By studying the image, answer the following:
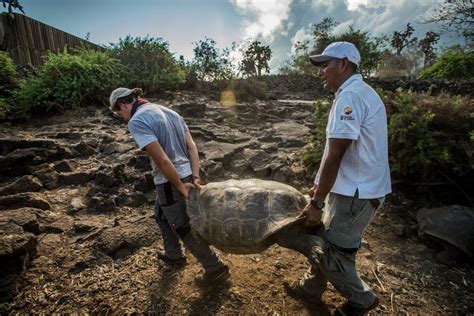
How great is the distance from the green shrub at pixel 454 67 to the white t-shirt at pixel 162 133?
16.7 metres

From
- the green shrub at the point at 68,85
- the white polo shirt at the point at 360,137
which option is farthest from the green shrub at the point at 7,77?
the white polo shirt at the point at 360,137

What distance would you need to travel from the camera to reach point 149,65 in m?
11.2

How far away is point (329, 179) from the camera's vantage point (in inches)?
84.4

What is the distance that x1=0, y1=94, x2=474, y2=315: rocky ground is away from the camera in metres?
2.81

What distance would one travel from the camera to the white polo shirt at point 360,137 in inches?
81.4

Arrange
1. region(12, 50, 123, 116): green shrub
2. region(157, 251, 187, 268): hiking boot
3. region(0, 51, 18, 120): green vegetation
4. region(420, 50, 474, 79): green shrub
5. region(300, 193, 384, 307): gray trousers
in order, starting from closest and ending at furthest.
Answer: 1. region(300, 193, 384, 307): gray trousers
2. region(157, 251, 187, 268): hiking boot
3. region(12, 50, 123, 116): green shrub
4. region(0, 51, 18, 120): green vegetation
5. region(420, 50, 474, 79): green shrub

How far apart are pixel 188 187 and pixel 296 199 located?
3.40 feet

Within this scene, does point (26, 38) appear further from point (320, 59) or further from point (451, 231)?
point (451, 231)

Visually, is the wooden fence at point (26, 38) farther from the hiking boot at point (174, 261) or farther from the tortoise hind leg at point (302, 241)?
the tortoise hind leg at point (302, 241)

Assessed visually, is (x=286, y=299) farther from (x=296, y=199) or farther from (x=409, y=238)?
(x=409, y=238)

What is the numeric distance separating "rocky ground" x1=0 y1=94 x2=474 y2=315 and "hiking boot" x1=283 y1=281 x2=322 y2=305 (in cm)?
5

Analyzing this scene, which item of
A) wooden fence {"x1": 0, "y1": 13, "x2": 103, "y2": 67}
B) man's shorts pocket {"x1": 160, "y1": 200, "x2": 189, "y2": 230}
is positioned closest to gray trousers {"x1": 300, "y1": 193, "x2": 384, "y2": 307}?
man's shorts pocket {"x1": 160, "y1": 200, "x2": 189, "y2": 230}

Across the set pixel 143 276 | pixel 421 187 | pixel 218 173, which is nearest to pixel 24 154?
pixel 218 173

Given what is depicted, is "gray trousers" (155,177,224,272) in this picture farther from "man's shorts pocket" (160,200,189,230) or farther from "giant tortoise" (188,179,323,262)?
"giant tortoise" (188,179,323,262)
